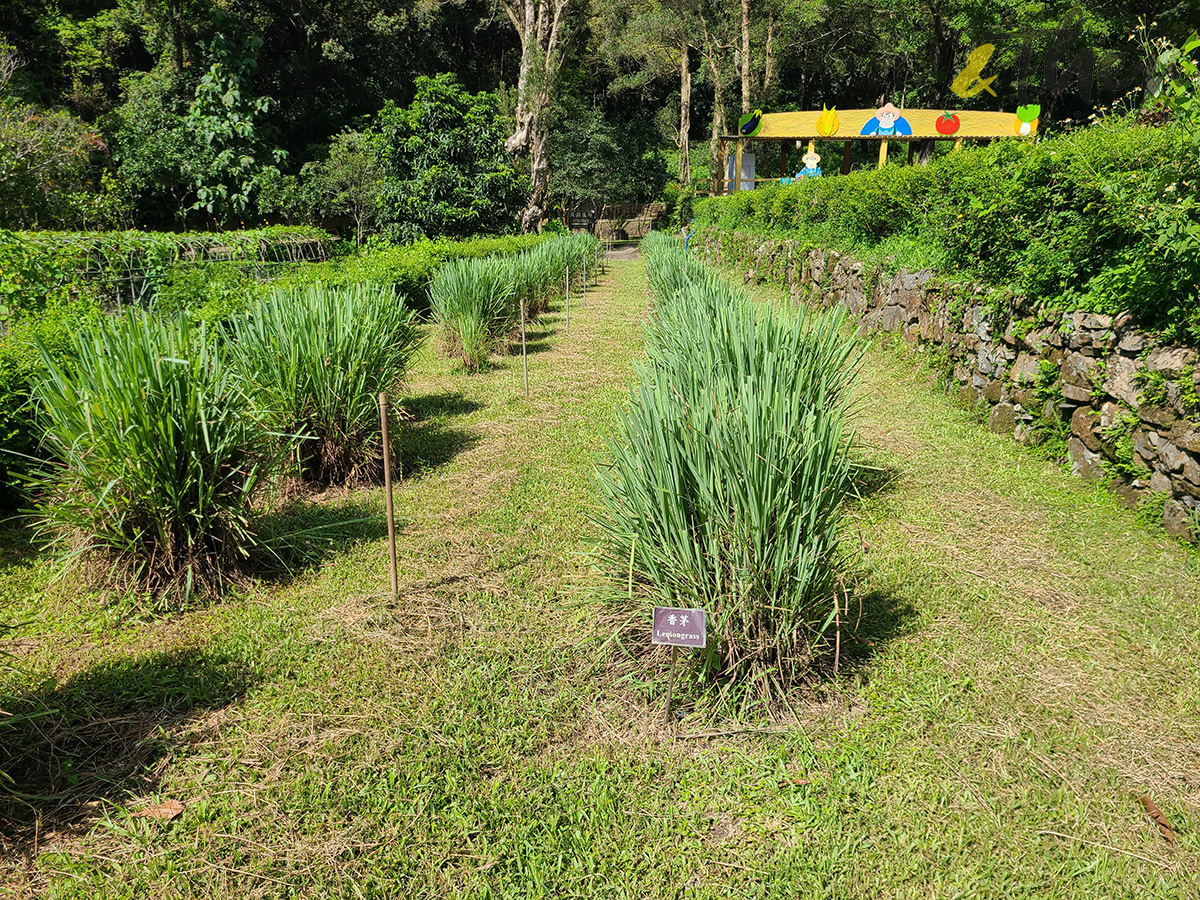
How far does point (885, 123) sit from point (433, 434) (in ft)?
56.7

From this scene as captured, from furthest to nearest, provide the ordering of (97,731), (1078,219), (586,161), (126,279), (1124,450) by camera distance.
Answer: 1. (586,161)
2. (126,279)
3. (1078,219)
4. (1124,450)
5. (97,731)

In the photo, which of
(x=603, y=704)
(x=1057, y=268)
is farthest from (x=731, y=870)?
(x=1057, y=268)

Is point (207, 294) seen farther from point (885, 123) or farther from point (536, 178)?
point (885, 123)

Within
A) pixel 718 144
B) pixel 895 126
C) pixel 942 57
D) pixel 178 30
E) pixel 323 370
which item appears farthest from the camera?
pixel 942 57

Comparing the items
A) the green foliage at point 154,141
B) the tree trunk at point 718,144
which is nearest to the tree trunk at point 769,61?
the tree trunk at point 718,144

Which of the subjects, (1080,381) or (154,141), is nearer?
(1080,381)

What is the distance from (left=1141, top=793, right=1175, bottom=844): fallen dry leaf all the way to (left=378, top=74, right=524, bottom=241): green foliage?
14664 millimetres

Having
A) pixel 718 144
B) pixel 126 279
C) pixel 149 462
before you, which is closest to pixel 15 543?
pixel 149 462

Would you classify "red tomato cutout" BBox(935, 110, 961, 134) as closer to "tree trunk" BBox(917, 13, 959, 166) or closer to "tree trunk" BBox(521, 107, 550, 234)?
"tree trunk" BBox(917, 13, 959, 166)

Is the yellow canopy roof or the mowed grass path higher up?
the yellow canopy roof

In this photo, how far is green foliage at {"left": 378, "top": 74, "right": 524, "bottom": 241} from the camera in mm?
15070

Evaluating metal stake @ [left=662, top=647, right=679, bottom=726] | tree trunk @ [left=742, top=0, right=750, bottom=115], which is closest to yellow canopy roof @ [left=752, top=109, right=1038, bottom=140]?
tree trunk @ [left=742, top=0, right=750, bottom=115]

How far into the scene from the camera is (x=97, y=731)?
8.43 feet

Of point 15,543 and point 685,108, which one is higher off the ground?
point 685,108
